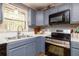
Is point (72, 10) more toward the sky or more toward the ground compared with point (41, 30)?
more toward the sky

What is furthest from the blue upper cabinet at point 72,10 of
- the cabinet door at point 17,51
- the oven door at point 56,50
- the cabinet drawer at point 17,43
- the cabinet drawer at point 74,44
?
the cabinet door at point 17,51

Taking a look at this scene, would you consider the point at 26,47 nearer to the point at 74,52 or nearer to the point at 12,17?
the point at 12,17

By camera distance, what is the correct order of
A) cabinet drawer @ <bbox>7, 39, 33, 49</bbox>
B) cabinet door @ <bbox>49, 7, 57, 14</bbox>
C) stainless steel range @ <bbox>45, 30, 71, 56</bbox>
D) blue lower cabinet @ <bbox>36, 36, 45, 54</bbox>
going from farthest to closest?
blue lower cabinet @ <bbox>36, 36, 45, 54</bbox> → cabinet door @ <bbox>49, 7, 57, 14</bbox> → stainless steel range @ <bbox>45, 30, 71, 56</bbox> → cabinet drawer @ <bbox>7, 39, 33, 49</bbox>

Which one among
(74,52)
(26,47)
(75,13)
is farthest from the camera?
(26,47)

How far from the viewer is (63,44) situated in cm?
126

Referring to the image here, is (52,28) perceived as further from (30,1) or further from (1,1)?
(1,1)

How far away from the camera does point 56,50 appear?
50.8 inches

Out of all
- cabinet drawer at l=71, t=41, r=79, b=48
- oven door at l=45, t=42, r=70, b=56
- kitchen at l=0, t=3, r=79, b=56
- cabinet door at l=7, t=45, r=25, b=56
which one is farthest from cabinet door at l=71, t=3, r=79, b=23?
cabinet door at l=7, t=45, r=25, b=56

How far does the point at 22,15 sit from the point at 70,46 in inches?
29.9

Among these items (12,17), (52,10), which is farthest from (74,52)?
(12,17)

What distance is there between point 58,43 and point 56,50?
10 cm

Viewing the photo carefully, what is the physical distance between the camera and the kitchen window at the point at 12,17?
1215 mm

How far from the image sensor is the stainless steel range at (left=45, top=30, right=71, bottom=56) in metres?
1.23

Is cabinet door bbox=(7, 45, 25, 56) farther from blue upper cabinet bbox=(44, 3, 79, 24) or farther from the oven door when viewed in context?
blue upper cabinet bbox=(44, 3, 79, 24)
